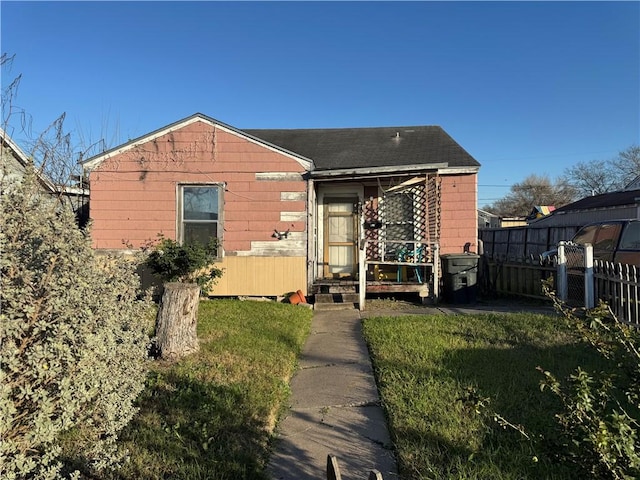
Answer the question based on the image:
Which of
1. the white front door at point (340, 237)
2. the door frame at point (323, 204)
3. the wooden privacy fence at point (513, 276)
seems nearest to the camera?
the wooden privacy fence at point (513, 276)

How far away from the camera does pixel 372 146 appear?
11641mm

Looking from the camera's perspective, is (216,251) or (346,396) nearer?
(346,396)

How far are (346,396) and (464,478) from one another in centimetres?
168

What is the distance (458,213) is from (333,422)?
7684 millimetres

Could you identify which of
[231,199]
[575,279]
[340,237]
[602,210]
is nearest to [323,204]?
[340,237]

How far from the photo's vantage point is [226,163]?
952 cm

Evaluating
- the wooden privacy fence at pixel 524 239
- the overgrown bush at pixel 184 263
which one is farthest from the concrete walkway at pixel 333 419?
the wooden privacy fence at pixel 524 239

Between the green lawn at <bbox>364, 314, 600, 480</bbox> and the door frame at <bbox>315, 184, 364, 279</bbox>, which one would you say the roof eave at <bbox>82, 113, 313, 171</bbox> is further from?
the green lawn at <bbox>364, 314, 600, 480</bbox>

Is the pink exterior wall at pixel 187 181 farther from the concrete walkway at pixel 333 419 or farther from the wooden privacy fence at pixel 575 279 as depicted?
the wooden privacy fence at pixel 575 279

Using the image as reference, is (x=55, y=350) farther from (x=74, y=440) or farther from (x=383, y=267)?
(x=383, y=267)

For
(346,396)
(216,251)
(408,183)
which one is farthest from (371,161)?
(346,396)

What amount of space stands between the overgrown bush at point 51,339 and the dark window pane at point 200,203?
6942mm

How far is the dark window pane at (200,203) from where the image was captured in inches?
379

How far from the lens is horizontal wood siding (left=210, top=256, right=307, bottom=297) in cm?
946
